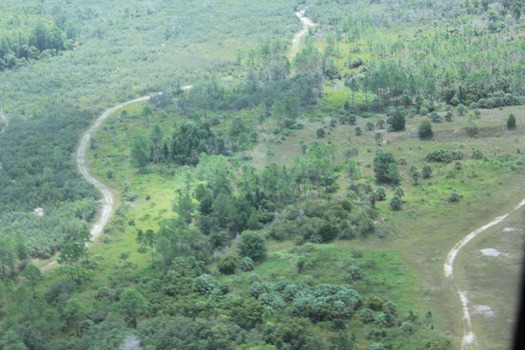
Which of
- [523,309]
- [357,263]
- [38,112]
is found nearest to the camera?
[523,309]

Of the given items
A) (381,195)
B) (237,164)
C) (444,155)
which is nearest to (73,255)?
(237,164)

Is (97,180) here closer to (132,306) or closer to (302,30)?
(132,306)

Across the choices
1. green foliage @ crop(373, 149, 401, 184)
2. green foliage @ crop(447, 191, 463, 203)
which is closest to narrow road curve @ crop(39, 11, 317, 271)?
green foliage @ crop(373, 149, 401, 184)

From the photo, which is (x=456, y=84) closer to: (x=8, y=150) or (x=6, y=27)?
(x=8, y=150)

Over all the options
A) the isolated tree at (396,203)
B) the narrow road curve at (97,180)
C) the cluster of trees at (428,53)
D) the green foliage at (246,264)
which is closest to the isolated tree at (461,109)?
the cluster of trees at (428,53)

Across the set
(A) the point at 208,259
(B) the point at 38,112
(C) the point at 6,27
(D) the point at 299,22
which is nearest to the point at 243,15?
(D) the point at 299,22

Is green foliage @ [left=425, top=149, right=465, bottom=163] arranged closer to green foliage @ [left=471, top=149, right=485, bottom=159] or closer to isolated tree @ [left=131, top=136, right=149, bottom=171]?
green foliage @ [left=471, top=149, right=485, bottom=159]
